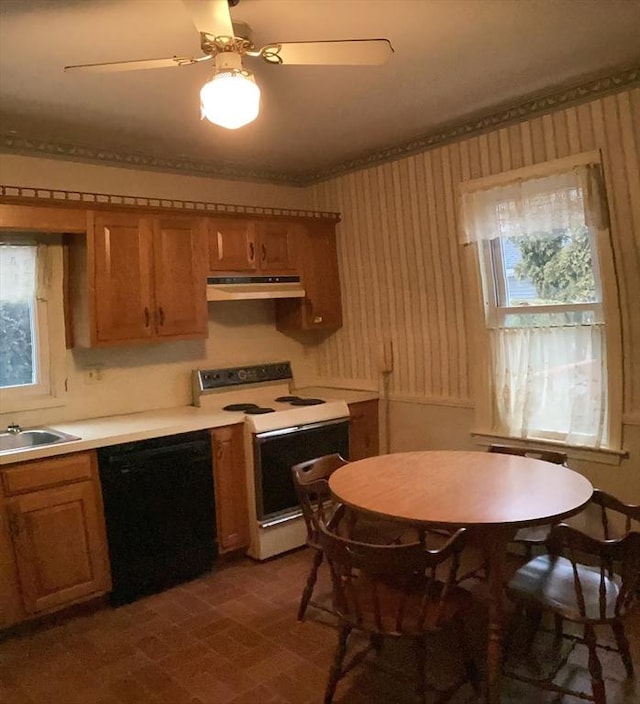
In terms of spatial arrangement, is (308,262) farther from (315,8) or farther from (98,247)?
(315,8)

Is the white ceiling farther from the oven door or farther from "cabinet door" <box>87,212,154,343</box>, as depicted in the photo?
the oven door

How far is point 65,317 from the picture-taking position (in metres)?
3.59

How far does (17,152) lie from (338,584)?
9.57 feet

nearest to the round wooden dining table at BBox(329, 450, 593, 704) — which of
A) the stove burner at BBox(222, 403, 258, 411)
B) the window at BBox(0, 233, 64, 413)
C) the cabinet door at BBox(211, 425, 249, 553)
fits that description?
the cabinet door at BBox(211, 425, 249, 553)

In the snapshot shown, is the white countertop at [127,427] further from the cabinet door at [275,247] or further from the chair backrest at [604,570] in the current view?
the chair backrest at [604,570]

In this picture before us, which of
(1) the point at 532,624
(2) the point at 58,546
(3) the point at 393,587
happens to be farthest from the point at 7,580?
(1) the point at 532,624

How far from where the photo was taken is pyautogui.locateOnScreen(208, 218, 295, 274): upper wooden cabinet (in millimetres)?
3892

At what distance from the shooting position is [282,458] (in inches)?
145

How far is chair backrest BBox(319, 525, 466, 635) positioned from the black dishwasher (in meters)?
1.41

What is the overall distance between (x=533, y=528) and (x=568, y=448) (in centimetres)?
68

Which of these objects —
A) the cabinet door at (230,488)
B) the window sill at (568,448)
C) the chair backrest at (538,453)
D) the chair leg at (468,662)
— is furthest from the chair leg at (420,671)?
the cabinet door at (230,488)

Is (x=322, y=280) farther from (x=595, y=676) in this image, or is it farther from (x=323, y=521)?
(x=595, y=676)

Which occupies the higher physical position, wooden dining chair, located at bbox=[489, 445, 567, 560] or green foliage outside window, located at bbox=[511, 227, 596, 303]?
green foliage outside window, located at bbox=[511, 227, 596, 303]

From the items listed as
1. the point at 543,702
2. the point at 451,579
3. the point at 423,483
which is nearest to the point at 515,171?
the point at 423,483
